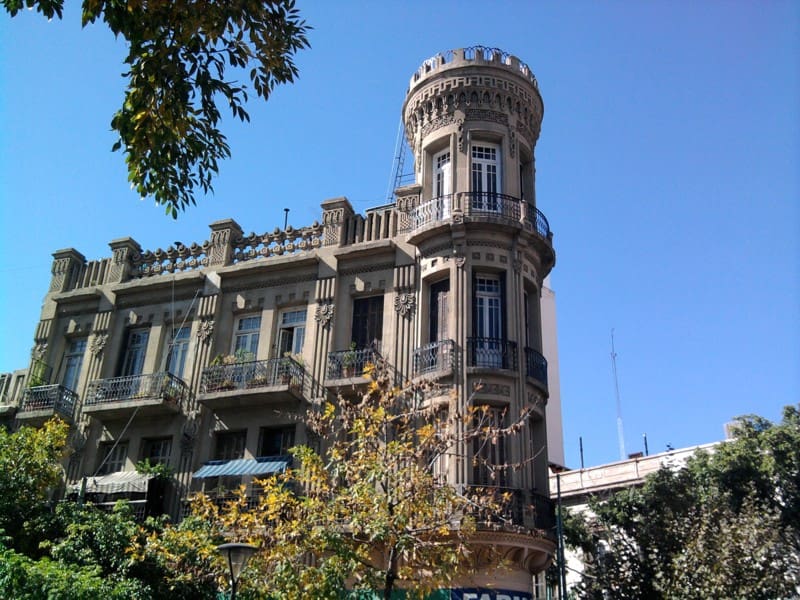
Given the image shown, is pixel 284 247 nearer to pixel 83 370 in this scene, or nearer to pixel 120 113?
pixel 83 370

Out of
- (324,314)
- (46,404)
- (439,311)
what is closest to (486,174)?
(439,311)

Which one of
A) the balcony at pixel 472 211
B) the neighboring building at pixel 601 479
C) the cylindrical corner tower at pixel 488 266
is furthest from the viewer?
the neighboring building at pixel 601 479

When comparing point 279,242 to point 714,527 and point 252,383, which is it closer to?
point 252,383

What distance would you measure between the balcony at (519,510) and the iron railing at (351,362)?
470 centimetres

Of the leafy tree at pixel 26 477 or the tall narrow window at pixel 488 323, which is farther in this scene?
the tall narrow window at pixel 488 323

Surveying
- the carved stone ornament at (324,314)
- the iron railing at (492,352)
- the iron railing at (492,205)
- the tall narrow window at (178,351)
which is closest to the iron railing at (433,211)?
the iron railing at (492,205)

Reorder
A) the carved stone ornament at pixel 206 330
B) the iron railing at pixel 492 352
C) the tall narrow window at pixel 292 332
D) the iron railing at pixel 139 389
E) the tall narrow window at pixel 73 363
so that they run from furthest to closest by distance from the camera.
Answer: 1. the tall narrow window at pixel 73 363
2. the carved stone ornament at pixel 206 330
3. the tall narrow window at pixel 292 332
4. the iron railing at pixel 139 389
5. the iron railing at pixel 492 352

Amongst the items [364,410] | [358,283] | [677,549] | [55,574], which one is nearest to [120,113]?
[364,410]

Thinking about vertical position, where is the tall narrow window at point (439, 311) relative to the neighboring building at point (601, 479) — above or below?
above

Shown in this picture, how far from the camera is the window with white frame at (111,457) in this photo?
2319cm

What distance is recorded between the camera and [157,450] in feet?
75.8

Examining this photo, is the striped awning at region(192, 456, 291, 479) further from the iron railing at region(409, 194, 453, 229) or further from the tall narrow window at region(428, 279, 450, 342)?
the iron railing at region(409, 194, 453, 229)

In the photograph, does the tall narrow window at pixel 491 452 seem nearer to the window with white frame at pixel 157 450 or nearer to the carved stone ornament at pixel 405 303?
the carved stone ornament at pixel 405 303

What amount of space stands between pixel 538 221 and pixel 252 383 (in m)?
9.69
